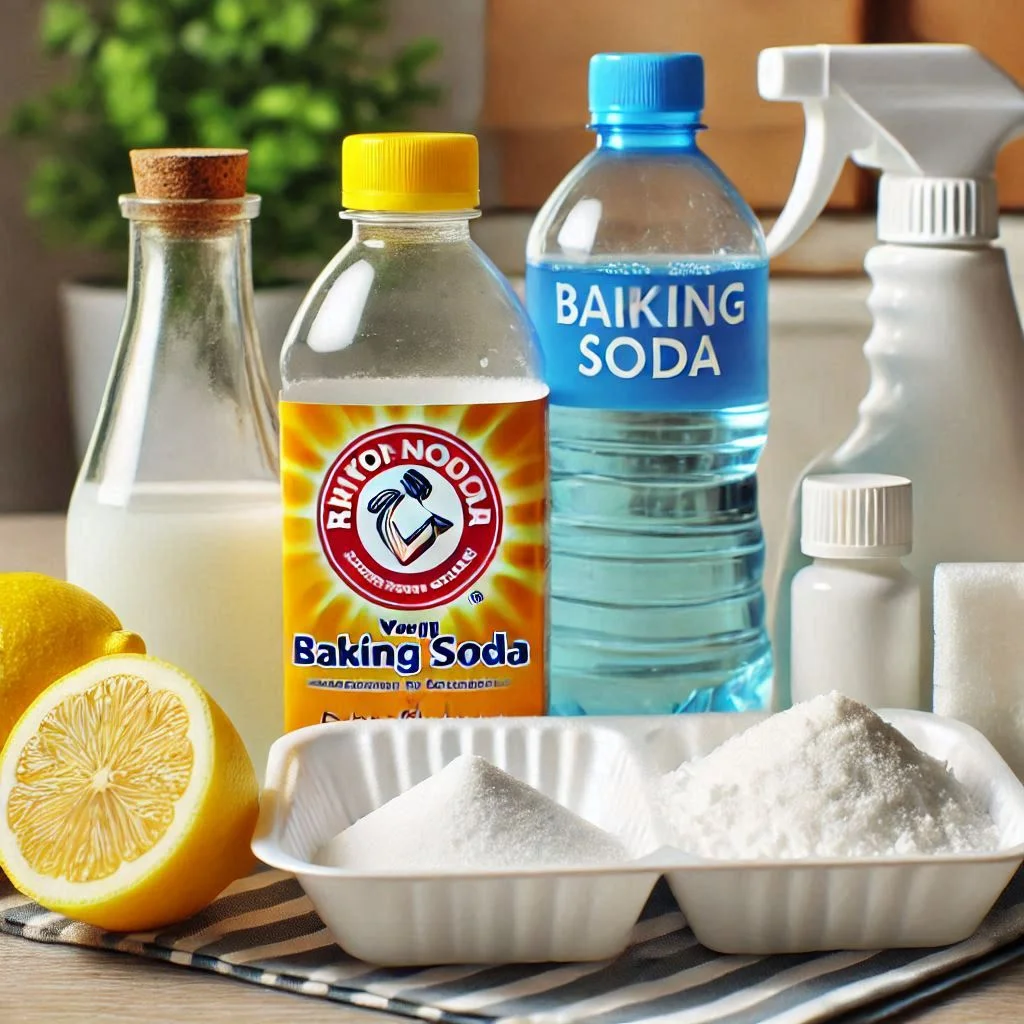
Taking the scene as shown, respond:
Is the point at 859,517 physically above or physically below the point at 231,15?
below

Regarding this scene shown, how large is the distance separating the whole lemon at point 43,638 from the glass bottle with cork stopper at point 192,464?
0.07 m

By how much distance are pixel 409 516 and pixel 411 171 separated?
15 centimetres

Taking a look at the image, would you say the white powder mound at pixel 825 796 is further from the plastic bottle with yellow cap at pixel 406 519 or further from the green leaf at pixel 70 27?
the green leaf at pixel 70 27

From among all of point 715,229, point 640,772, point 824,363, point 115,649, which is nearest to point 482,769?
point 640,772

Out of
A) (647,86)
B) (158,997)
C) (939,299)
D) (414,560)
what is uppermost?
(647,86)

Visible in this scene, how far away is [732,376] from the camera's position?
0.80 meters

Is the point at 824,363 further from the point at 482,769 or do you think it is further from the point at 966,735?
the point at 482,769

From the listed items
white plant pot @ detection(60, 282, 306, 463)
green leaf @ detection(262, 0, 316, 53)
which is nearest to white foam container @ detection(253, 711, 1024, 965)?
white plant pot @ detection(60, 282, 306, 463)

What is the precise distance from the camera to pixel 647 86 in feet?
2.61

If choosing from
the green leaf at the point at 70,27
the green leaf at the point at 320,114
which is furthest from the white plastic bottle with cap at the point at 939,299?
the green leaf at the point at 70,27

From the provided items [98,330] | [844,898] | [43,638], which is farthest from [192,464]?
[98,330]

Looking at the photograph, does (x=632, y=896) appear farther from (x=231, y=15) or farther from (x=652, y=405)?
(x=231, y=15)

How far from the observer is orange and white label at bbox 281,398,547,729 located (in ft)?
2.36

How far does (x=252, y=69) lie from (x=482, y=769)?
0.99m
